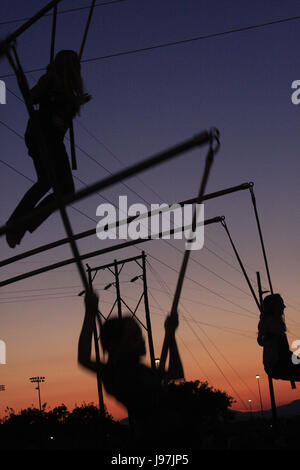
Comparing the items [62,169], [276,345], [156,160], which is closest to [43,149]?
[156,160]

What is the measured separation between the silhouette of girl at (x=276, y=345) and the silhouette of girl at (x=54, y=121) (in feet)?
12.0

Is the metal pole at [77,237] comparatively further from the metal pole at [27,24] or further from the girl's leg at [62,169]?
the metal pole at [27,24]

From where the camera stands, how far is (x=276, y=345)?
7.90m

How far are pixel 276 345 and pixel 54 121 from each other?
4.34 meters

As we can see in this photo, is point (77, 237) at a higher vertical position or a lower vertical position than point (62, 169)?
lower

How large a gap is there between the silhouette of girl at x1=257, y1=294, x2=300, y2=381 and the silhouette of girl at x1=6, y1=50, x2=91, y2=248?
3.65 meters

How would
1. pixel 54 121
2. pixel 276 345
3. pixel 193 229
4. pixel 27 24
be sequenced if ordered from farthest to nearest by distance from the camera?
pixel 276 345 < pixel 54 121 < pixel 27 24 < pixel 193 229

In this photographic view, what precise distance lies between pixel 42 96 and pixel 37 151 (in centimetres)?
52

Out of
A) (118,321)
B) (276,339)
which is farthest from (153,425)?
(276,339)

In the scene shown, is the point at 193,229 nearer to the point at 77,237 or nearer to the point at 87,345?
the point at 87,345

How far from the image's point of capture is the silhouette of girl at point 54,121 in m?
5.25

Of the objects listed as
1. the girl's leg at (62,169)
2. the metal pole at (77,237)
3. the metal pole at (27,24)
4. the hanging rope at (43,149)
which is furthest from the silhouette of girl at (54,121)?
the hanging rope at (43,149)

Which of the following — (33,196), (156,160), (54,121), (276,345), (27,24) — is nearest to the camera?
(156,160)
